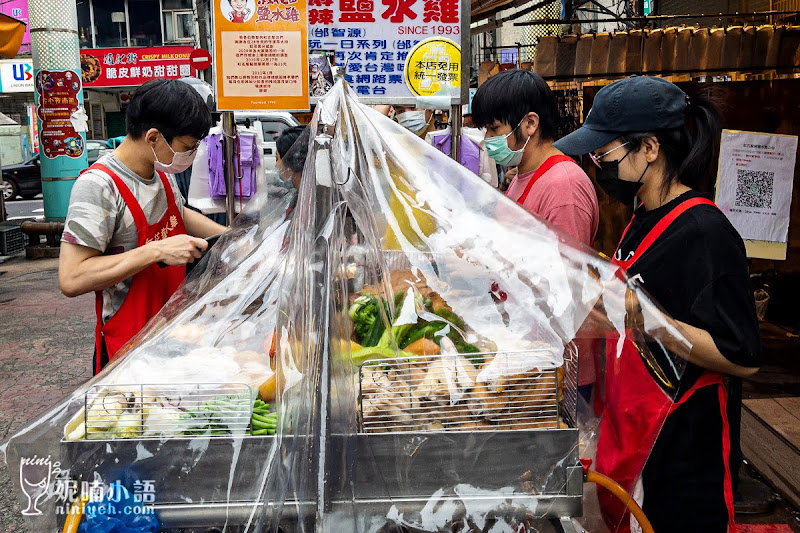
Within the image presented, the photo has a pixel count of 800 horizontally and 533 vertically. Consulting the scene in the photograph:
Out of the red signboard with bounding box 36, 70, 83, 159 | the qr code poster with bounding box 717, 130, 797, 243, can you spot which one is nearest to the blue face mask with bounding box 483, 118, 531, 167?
the qr code poster with bounding box 717, 130, 797, 243

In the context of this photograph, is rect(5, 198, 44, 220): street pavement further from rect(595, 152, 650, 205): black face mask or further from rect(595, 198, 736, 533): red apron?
rect(595, 198, 736, 533): red apron

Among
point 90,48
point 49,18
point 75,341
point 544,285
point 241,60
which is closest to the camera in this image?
point 544,285

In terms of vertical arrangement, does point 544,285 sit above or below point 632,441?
above

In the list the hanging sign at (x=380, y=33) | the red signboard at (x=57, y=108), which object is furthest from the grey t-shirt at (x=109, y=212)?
the red signboard at (x=57, y=108)

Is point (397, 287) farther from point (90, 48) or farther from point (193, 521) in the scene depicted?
point (90, 48)

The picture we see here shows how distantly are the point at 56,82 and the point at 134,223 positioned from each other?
10023 millimetres

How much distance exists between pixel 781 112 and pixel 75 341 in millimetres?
6520

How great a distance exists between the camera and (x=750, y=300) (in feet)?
6.39

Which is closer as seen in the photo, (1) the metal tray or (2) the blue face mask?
(1) the metal tray

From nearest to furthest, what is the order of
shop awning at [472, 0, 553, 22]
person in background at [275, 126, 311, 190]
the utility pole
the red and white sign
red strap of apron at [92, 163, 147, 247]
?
person in background at [275, 126, 311, 190] < red strap of apron at [92, 163, 147, 247] < shop awning at [472, 0, 553, 22] < the utility pole < the red and white sign

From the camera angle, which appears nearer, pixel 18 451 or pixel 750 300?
pixel 18 451

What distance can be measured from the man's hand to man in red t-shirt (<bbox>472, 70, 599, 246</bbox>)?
1243 mm

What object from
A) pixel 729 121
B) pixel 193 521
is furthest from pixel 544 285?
pixel 729 121

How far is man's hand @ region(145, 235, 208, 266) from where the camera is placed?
2623 mm
